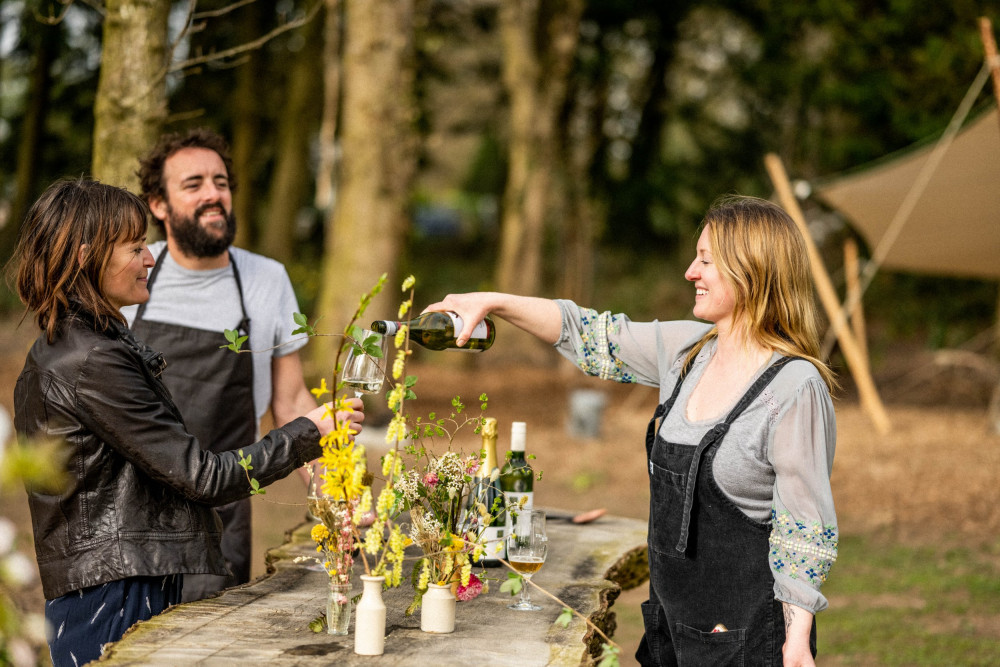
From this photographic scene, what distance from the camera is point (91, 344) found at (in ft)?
7.58

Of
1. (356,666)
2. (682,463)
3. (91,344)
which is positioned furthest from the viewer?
(682,463)

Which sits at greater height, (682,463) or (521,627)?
(682,463)

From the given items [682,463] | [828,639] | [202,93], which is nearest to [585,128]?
[202,93]

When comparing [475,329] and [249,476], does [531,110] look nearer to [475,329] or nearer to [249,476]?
[475,329]

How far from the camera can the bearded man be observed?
134 inches

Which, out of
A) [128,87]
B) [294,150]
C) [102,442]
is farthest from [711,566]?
[294,150]

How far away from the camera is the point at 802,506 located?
229cm

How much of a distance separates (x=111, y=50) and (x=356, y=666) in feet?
10.7

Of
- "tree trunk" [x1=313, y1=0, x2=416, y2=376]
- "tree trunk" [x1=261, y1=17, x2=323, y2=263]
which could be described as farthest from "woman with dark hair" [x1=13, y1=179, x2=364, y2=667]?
"tree trunk" [x1=261, y1=17, x2=323, y2=263]

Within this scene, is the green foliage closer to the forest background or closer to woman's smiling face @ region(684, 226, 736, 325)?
woman's smiling face @ region(684, 226, 736, 325)

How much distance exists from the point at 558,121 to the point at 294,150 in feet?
15.4

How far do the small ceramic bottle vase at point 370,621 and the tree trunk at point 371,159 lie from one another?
22.1ft

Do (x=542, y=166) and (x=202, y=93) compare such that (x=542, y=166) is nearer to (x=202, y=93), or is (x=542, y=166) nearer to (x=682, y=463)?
(x=202, y=93)

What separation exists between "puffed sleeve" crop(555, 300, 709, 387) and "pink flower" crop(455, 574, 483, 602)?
0.68 m
